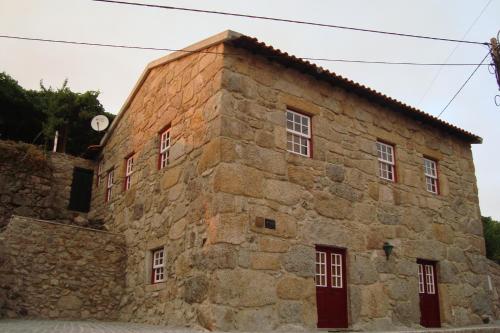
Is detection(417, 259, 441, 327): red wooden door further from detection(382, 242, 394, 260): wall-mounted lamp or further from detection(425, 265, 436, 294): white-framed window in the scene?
detection(382, 242, 394, 260): wall-mounted lamp

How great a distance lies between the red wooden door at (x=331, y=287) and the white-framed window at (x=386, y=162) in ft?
9.02

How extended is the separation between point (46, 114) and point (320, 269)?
14.9 m

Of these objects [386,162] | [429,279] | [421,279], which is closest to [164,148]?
[386,162]

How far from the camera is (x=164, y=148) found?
1093 cm

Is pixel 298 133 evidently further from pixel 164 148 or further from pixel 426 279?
pixel 426 279

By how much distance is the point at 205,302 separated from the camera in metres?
7.82

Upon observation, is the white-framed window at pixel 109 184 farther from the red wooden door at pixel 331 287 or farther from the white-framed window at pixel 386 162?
the white-framed window at pixel 386 162

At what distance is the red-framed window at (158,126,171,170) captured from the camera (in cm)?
1071

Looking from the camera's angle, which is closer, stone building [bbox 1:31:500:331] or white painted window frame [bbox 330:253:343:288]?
stone building [bbox 1:31:500:331]

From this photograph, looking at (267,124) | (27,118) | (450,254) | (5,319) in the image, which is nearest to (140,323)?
(5,319)

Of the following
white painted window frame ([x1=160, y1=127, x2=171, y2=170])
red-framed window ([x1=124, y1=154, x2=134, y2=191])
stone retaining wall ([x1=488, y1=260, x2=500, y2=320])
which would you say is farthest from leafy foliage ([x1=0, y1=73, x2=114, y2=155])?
stone retaining wall ([x1=488, y1=260, x2=500, y2=320])

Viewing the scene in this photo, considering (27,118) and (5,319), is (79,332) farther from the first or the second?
(27,118)

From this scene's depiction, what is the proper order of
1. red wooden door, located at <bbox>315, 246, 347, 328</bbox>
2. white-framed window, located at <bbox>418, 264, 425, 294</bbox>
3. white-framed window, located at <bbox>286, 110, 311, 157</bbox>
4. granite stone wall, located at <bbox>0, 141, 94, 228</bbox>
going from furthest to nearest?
granite stone wall, located at <bbox>0, 141, 94, 228</bbox>
white-framed window, located at <bbox>418, 264, 425, 294</bbox>
white-framed window, located at <bbox>286, 110, 311, 157</bbox>
red wooden door, located at <bbox>315, 246, 347, 328</bbox>

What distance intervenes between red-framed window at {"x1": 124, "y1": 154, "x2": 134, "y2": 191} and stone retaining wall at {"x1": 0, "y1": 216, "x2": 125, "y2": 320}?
5.12 feet
